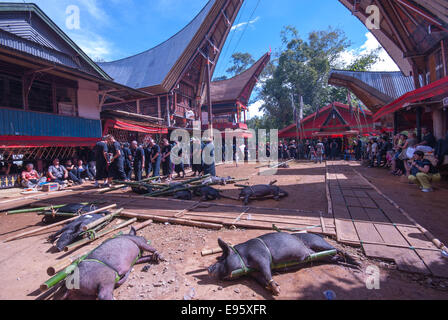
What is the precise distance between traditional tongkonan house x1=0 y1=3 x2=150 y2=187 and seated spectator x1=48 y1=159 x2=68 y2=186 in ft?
2.45

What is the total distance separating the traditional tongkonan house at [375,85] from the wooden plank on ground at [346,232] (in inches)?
473

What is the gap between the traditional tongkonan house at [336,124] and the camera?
19750 millimetres

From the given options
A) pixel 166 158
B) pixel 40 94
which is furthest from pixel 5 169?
pixel 166 158

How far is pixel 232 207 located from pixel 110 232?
2.27m

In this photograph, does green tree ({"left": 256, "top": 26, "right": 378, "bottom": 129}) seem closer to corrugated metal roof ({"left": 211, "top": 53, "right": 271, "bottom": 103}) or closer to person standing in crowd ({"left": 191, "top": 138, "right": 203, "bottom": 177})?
corrugated metal roof ({"left": 211, "top": 53, "right": 271, "bottom": 103})

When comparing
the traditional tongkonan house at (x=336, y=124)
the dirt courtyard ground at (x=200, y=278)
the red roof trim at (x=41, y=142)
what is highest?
the traditional tongkonan house at (x=336, y=124)

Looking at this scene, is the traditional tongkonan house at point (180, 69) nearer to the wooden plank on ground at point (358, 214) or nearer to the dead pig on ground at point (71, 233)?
the wooden plank on ground at point (358, 214)

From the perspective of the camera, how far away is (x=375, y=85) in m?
13.7

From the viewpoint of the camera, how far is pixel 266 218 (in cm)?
377

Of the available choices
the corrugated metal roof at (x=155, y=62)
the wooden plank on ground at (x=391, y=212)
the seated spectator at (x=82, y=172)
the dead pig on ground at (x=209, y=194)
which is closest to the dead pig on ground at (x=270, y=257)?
the wooden plank on ground at (x=391, y=212)
